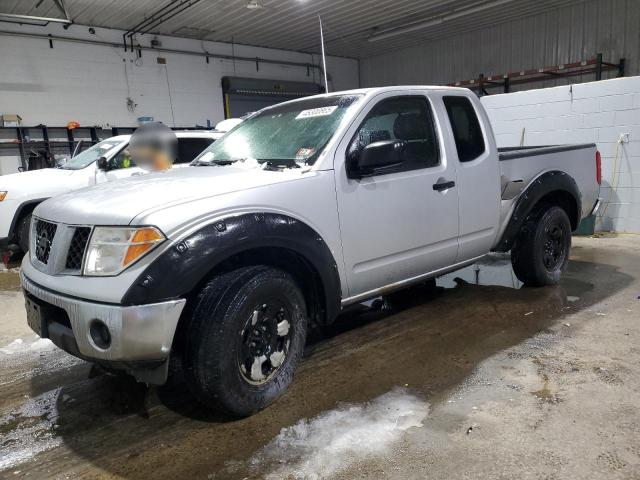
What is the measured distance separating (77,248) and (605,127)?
738 cm

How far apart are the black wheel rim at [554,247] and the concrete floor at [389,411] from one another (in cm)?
62

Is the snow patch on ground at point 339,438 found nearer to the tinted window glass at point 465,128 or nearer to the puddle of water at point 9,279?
the tinted window glass at point 465,128

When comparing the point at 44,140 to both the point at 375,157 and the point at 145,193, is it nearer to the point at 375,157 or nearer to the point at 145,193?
the point at 145,193

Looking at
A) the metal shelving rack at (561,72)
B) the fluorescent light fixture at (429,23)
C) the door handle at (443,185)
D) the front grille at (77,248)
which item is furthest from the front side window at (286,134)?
the fluorescent light fixture at (429,23)

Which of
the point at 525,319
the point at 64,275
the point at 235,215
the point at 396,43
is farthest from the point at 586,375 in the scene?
the point at 396,43

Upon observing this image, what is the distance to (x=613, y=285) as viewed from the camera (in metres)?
4.72

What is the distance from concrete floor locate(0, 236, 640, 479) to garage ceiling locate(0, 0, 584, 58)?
1061 cm

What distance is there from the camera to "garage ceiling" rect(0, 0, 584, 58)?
39.3ft

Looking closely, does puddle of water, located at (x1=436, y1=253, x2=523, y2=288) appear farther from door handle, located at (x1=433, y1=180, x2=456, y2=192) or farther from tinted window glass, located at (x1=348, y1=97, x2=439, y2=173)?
tinted window glass, located at (x1=348, y1=97, x2=439, y2=173)

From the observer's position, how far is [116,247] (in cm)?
222

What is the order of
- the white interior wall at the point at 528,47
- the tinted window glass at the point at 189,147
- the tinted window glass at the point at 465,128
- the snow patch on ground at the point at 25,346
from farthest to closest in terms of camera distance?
the white interior wall at the point at 528,47, the tinted window glass at the point at 189,147, the snow patch on ground at the point at 25,346, the tinted window glass at the point at 465,128

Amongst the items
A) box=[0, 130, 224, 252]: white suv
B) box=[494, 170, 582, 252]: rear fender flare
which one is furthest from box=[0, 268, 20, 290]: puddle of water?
box=[494, 170, 582, 252]: rear fender flare

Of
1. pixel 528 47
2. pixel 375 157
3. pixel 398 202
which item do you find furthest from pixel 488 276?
pixel 528 47

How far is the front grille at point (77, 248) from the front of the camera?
233cm
